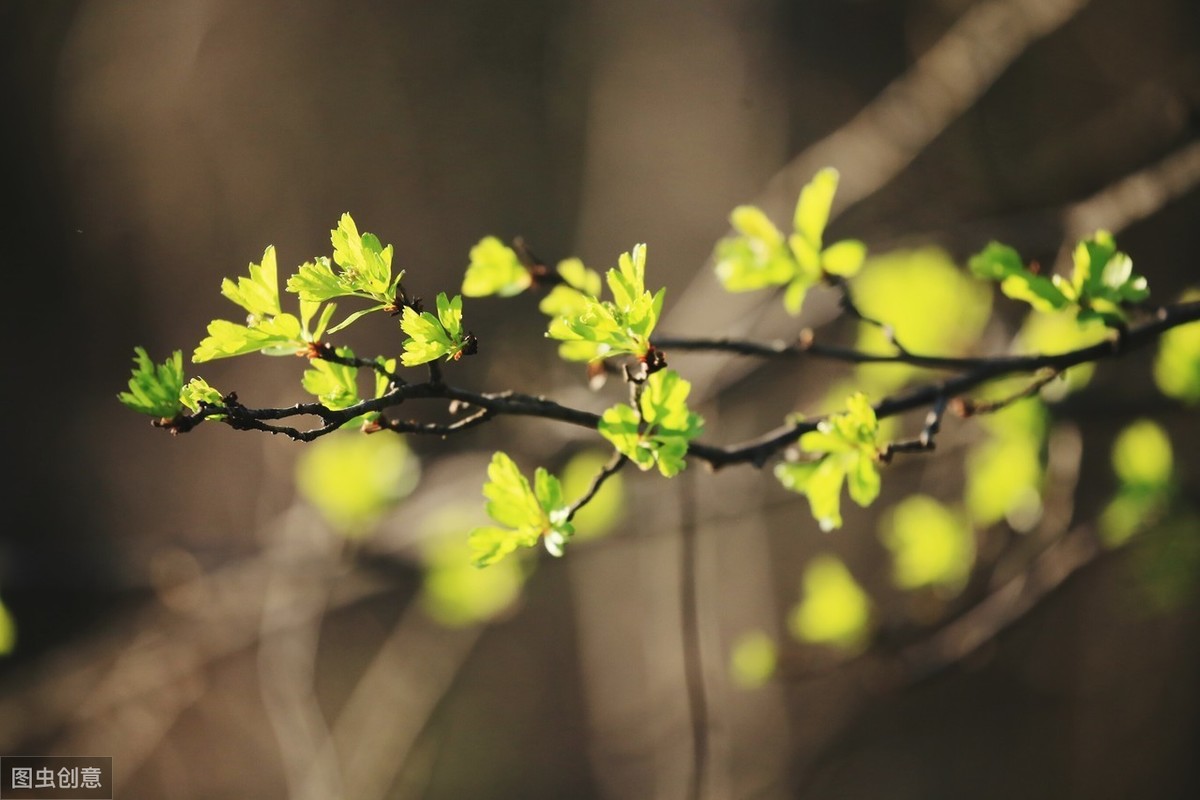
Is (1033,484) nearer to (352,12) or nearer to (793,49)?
(793,49)

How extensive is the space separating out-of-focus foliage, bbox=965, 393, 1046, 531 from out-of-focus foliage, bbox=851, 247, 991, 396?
0.47 ft

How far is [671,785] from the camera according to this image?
212 cm

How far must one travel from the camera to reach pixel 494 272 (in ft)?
2.89

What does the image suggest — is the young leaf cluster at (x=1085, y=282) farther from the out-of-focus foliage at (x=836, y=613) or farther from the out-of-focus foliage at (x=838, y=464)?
the out-of-focus foliage at (x=836, y=613)

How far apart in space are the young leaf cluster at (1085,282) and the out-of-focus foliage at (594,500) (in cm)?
106

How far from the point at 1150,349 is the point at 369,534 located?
195 cm

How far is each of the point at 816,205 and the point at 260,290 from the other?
0.59 metres

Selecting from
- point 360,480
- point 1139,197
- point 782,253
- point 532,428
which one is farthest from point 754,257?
point 532,428

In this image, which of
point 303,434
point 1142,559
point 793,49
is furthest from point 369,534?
point 793,49

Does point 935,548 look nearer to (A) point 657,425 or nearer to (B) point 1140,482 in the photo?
(B) point 1140,482

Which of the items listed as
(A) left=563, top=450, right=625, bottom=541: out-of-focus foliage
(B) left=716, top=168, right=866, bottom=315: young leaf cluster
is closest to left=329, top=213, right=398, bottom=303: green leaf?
(B) left=716, top=168, right=866, bottom=315: young leaf cluster

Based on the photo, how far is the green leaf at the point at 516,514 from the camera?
0.69 meters

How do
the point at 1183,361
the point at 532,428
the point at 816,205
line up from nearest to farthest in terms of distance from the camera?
the point at 816,205 → the point at 1183,361 → the point at 532,428

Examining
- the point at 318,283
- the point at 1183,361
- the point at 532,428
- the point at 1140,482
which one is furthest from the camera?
the point at 532,428
